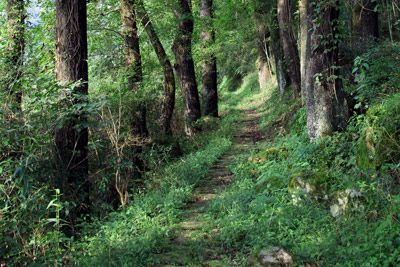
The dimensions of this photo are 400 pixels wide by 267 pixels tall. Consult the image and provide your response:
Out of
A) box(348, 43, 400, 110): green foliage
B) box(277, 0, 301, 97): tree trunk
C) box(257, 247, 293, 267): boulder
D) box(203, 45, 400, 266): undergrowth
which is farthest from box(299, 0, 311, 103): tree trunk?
box(257, 247, 293, 267): boulder

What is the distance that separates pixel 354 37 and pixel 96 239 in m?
7.46

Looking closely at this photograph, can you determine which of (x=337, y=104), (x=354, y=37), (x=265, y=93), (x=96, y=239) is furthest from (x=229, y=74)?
(x=96, y=239)

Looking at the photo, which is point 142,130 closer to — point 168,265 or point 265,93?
point 168,265

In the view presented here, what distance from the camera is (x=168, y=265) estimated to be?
5.19 metres

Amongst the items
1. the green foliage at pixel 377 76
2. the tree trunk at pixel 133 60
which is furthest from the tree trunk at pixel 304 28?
the tree trunk at pixel 133 60

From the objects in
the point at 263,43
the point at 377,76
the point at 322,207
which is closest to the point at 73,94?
the point at 322,207

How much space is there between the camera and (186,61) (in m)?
15.5

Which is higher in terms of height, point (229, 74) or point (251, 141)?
point (229, 74)

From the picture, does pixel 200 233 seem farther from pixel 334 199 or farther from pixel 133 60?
pixel 133 60

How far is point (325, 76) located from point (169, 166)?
416 cm

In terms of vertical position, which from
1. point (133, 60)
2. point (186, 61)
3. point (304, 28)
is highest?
point (304, 28)

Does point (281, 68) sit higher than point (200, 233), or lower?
higher

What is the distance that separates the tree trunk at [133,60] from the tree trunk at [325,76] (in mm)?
4053

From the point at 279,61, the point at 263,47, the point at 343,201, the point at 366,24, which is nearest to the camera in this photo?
the point at 343,201
